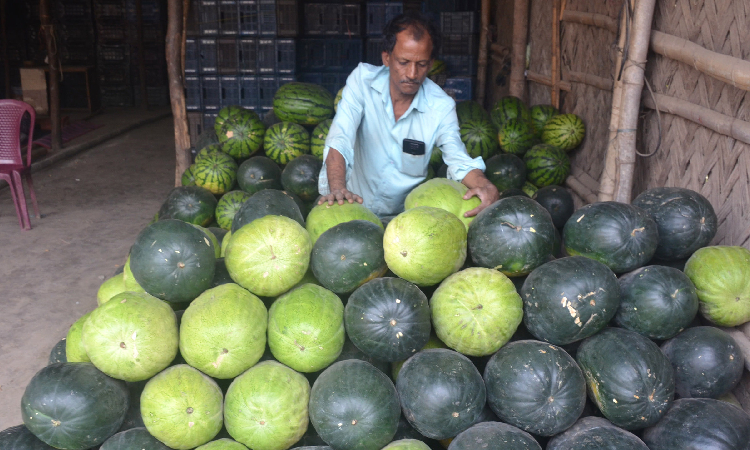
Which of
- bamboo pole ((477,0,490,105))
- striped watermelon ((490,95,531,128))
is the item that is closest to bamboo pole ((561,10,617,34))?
striped watermelon ((490,95,531,128))

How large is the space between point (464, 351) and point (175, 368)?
1.10 meters

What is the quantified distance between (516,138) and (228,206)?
266cm

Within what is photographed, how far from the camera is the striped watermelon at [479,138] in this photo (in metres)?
Answer: 5.23

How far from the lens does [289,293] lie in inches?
91.4

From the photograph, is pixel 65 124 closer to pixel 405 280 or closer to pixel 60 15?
pixel 60 15

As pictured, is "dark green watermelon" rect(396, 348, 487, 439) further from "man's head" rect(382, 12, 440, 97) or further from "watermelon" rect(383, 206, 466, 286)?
"man's head" rect(382, 12, 440, 97)

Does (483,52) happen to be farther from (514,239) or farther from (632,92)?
(514,239)

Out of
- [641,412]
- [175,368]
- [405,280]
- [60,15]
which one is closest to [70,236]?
[175,368]

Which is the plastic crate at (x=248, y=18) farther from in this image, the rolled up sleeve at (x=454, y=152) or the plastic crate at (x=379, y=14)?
the rolled up sleeve at (x=454, y=152)

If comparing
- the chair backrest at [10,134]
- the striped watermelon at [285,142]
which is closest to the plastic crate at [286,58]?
the striped watermelon at [285,142]

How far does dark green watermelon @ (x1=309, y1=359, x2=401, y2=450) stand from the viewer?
1.97 metres

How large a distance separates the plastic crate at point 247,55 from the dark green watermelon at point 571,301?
595 cm

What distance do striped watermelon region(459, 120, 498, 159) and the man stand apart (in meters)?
1.60

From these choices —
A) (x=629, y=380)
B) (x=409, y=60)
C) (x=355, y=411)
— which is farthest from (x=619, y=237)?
(x=409, y=60)
